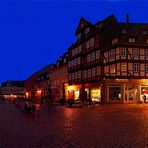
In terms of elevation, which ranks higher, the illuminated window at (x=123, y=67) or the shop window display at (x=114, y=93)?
the illuminated window at (x=123, y=67)

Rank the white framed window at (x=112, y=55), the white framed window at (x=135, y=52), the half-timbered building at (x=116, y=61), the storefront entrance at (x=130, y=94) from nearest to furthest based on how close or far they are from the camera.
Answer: the half-timbered building at (x=116, y=61) < the white framed window at (x=135, y=52) < the white framed window at (x=112, y=55) < the storefront entrance at (x=130, y=94)

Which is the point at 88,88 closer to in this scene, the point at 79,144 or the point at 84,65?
the point at 84,65

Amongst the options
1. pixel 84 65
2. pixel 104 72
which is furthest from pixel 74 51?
pixel 104 72

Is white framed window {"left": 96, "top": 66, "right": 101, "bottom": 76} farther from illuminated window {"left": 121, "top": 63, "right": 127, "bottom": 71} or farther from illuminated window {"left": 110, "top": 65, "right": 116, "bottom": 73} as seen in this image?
illuminated window {"left": 121, "top": 63, "right": 127, "bottom": 71}

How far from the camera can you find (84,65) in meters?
64.4

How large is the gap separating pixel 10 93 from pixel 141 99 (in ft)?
451

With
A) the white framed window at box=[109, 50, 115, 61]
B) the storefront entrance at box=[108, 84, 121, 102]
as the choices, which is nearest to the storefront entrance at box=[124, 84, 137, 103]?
the storefront entrance at box=[108, 84, 121, 102]

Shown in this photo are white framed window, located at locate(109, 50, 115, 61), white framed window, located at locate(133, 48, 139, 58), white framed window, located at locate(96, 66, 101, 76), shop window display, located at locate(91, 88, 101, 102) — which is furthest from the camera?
white framed window, located at locate(96, 66, 101, 76)

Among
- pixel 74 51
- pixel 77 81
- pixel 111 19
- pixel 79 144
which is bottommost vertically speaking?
pixel 79 144

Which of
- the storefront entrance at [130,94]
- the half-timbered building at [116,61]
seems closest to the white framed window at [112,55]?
the half-timbered building at [116,61]

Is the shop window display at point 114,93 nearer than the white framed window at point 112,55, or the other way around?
the white framed window at point 112,55

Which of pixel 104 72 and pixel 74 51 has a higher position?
pixel 74 51

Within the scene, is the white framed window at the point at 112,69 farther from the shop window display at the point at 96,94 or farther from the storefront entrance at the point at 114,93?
the shop window display at the point at 96,94

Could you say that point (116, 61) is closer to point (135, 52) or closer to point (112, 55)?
point (112, 55)
